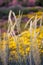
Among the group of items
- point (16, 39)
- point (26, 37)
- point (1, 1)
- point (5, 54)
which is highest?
point (16, 39)

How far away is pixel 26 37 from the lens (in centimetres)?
688

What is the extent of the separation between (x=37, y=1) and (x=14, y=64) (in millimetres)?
9581

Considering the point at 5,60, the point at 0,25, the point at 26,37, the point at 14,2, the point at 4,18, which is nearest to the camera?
the point at 5,60

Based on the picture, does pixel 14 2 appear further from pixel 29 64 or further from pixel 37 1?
pixel 29 64

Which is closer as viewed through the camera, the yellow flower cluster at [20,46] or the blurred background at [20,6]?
the yellow flower cluster at [20,46]

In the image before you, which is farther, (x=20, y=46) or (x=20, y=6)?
(x=20, y=6)

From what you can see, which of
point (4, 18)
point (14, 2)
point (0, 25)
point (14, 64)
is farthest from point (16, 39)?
point (14, 2)

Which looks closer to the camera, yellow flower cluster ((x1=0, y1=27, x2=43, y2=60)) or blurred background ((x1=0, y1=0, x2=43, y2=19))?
yellow flower cluster ((x1=0, y1=27, x2=43, y2=60))

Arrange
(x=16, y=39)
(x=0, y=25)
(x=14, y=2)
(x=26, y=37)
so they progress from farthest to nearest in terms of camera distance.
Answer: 1. (x=14, y=2)
2. (x=0, y=25)
3. (x=26, y=37)
4. (x=16, y=39)

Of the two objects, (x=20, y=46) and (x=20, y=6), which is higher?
(x=20, y=46)

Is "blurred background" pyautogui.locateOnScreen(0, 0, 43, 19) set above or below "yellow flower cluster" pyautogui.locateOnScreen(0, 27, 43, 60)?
below

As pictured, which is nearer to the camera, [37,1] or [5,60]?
[5,60]

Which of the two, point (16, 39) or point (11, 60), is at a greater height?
point (16, 39)

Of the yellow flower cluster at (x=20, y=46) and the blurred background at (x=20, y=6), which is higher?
the yellow flower cluster at (x=20, y=46)
